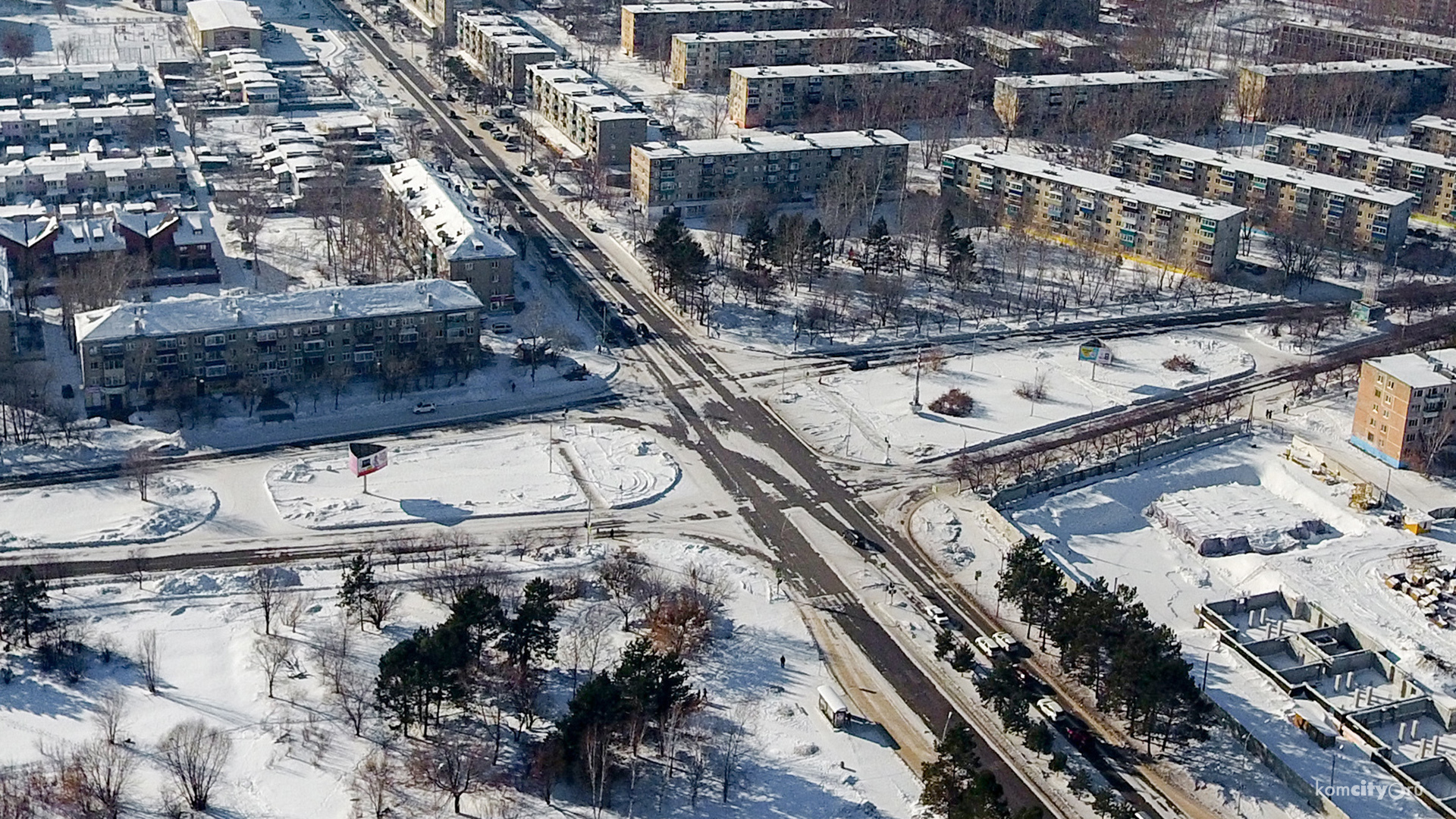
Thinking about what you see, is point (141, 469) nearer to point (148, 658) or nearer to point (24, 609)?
point (24, 609)

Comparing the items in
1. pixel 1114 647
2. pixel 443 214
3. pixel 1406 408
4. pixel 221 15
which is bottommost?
pixel 1114 647

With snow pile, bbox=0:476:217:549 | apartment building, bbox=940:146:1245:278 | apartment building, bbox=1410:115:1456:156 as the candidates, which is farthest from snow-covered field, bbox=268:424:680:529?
apartment building, bbox=1410:115:1456:156

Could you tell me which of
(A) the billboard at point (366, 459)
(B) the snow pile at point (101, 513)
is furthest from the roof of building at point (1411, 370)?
(B) the snow pile at point (101, 513)

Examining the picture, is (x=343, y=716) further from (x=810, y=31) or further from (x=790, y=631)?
(x=810, y=31)

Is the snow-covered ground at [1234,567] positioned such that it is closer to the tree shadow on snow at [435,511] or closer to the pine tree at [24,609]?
the tree shadow on snow at [435,511]

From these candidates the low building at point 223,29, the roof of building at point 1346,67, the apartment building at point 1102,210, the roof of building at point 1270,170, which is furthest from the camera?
the low building at point 223,29

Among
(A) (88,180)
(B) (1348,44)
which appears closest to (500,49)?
(A) (88,180)
